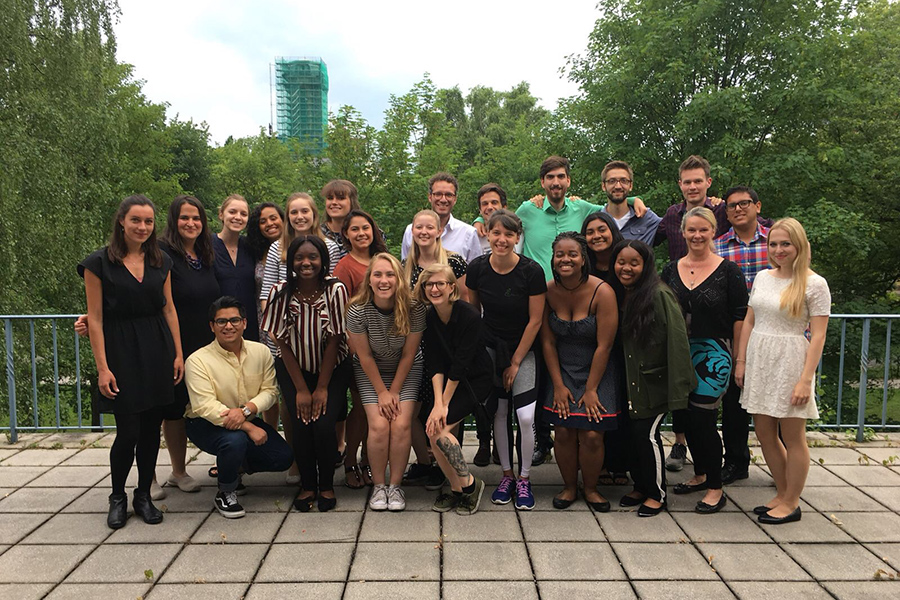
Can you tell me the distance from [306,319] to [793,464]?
10.1 feet

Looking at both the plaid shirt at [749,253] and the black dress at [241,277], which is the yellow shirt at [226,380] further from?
the plaid shirt at [749,253]

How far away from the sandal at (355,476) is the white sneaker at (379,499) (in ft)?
0.98

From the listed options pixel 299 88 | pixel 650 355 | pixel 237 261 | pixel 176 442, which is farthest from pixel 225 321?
pixel 299 88

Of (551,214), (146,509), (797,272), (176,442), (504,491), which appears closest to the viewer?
(797,272)

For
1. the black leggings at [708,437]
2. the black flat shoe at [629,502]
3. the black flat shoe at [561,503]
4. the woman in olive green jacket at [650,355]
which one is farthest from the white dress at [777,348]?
the black flat shoe at [561,503]

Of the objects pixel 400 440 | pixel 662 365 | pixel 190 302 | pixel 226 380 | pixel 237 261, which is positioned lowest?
pixel 400 440

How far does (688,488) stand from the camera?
13.8ft

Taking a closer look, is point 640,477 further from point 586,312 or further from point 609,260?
point 609,260

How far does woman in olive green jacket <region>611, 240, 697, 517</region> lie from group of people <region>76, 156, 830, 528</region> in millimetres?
12

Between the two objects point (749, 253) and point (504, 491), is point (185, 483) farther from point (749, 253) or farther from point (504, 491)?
point (749, 253)

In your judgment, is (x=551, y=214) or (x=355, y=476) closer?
(x=355, y=476)

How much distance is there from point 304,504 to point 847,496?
363 centimetres

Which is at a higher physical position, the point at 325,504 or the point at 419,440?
the point at 419,440

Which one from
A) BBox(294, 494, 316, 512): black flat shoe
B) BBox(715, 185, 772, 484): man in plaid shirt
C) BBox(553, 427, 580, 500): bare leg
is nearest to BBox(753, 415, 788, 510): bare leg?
BBox(715, 185, 772, 484): man in plaid shirt
